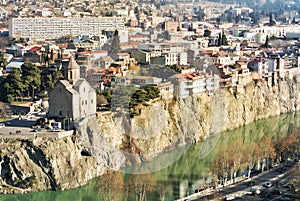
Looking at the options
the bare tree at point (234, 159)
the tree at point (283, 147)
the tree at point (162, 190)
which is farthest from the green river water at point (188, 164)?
the tree at point (283, 147)

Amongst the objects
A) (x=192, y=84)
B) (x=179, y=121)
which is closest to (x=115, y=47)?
(x=192, y=84)

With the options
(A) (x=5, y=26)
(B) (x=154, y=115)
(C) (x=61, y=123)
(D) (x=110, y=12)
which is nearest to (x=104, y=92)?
(B) (x=154, y=115)

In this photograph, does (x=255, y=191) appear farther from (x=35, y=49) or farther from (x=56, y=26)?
(x=56, y=26)

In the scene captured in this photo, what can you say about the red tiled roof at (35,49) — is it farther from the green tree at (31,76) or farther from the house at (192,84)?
the house at (192,84)

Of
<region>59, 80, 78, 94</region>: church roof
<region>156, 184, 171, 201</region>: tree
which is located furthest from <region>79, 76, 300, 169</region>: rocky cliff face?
<region>156, 184, 171, 201</region>: tree

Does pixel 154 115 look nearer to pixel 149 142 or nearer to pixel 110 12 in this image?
pixel 149 142

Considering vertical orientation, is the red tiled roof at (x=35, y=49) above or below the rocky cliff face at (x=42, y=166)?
above
